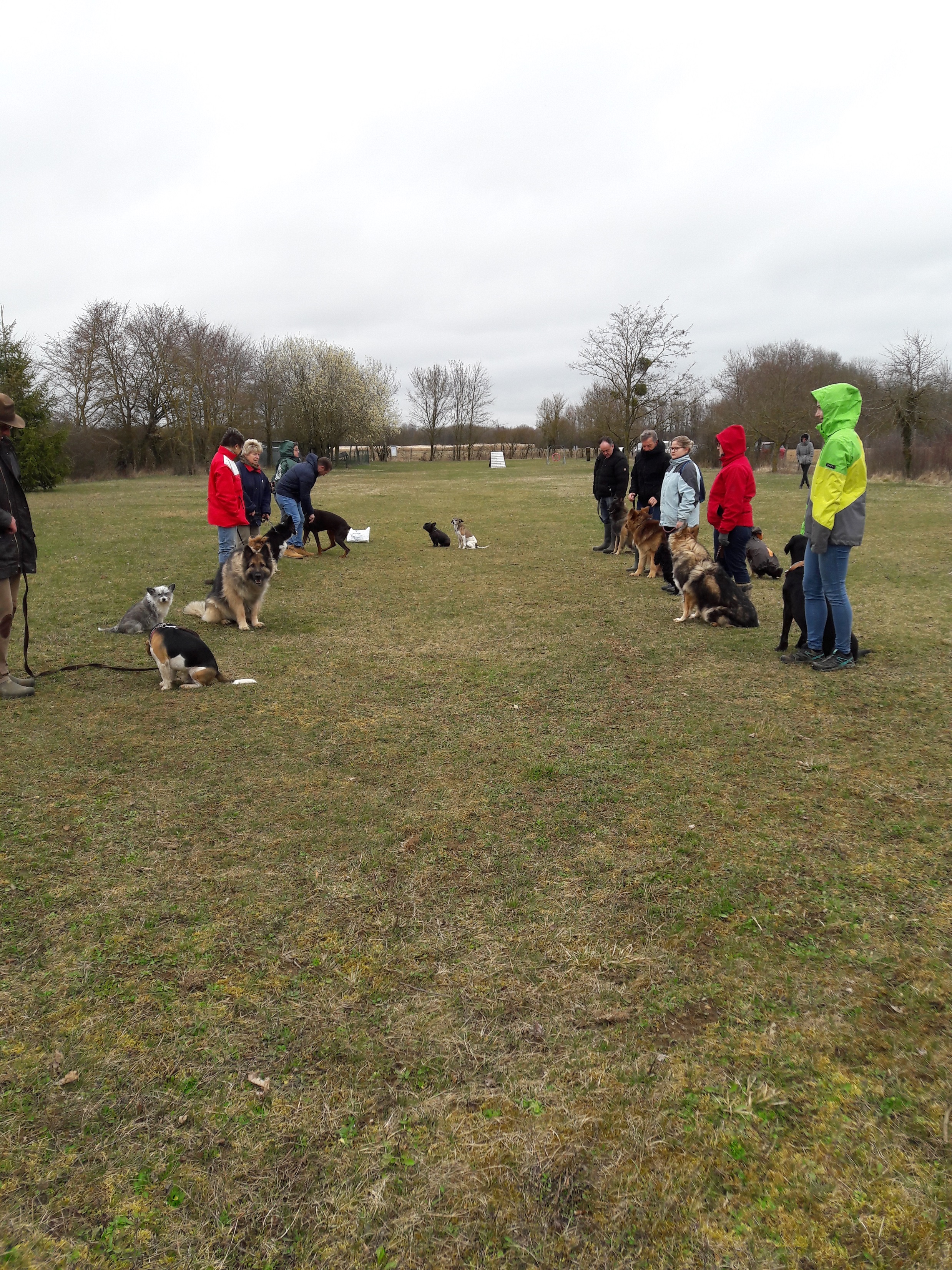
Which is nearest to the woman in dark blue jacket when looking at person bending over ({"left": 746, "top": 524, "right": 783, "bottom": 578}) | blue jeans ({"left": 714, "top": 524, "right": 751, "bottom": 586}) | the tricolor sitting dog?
the tricolor sitting dog

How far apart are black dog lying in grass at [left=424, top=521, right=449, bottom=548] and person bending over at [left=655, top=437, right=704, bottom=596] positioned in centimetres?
579

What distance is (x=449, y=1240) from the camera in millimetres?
1640

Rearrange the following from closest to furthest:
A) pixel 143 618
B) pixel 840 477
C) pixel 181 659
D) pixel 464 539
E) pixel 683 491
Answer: pixel 840 477, pixel 181 659, pixel 143 618, pixel 683 491, pixel 464 539

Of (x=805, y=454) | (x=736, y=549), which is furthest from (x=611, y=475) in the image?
(x=805, y=454)

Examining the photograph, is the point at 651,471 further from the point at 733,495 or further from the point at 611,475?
the point at 733,495

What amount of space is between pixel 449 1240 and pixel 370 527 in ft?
51.6

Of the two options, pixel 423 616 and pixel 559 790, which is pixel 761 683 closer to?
pixel 559 790

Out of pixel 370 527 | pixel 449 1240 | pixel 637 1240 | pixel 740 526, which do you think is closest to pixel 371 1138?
pixel 449 1240

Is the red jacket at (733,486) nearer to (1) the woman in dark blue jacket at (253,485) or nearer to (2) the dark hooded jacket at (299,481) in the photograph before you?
(1) the woman in dark blue jacket at (253,485)

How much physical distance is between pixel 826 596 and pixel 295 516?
29.4 feet

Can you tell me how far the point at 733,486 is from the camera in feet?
26.1

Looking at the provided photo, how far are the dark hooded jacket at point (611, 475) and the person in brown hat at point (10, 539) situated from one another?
26.4 ft

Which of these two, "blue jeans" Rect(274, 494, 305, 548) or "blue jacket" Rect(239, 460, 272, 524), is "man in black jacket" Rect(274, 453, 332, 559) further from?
"blue jacket" Rect(239, 460, 272, 524)

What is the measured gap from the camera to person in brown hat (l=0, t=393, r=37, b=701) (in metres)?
5.03
